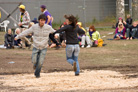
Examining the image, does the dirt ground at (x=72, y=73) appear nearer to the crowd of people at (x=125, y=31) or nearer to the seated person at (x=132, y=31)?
the crowd of people at (x=125, y=31)

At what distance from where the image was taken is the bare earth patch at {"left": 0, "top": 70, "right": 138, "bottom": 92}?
7781 mm

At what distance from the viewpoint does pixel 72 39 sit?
9.52m

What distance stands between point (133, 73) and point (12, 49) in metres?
8.40

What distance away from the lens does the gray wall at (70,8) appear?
26.6 meters

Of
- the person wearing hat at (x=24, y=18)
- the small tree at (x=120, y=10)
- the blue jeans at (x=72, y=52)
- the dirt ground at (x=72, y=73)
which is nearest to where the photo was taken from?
the dirt ground at (x=72, y=73)

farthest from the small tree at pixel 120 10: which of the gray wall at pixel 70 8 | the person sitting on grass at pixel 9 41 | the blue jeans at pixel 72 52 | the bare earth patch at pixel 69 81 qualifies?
the blue jeans at pixel 72 52

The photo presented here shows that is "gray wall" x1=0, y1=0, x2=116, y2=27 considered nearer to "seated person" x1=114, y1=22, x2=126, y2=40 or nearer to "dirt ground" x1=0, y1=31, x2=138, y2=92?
"seated person" x1=114, y1=22, x2=126, y2=40

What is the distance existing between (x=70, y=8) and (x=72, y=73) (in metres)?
18.0

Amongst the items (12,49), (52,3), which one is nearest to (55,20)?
(52,3)

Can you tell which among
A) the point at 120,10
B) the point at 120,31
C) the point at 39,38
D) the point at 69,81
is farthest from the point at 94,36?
the point at 69,81

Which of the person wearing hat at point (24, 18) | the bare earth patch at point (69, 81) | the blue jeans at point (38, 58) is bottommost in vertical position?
the bare earth patch at point (69, 81)

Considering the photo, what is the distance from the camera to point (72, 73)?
33.0 feet

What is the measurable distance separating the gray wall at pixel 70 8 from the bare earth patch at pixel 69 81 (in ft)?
55.7

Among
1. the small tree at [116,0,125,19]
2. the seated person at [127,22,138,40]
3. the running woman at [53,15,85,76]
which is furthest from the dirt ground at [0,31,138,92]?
the small tree at [116,0,125,19]
